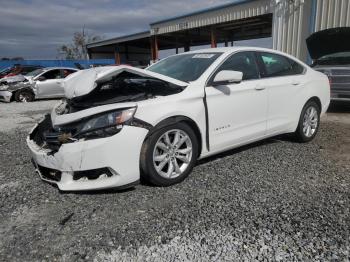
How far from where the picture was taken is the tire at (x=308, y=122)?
17.2 ft

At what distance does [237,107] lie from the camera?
4.16 metres

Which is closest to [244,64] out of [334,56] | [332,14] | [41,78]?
[334,56]

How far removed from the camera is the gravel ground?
8.13ft

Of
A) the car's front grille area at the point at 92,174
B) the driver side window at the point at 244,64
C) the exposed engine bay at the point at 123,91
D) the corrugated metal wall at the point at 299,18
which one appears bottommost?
the car's front grille area at the point at 92,174

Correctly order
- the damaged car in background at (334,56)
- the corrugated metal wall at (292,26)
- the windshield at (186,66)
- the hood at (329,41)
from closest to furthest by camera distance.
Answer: the windshield at (186,66), the damaged car in background at (334,56), the hood at (329,41), the corrugated metal wall at (292,26)

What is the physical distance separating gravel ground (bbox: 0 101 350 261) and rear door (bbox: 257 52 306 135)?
27.0 inches

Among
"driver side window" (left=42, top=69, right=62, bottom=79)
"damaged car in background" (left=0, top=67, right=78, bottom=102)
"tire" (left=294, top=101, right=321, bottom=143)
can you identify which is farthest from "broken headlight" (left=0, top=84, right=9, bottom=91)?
"tire" (left=294, top=101, right=321, bottom=143)

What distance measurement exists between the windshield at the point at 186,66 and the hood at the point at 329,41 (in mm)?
6686

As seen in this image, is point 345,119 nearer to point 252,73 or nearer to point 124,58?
point 252,73

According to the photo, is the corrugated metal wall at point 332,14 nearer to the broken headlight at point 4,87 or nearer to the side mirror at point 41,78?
the side mirror at point 41,78

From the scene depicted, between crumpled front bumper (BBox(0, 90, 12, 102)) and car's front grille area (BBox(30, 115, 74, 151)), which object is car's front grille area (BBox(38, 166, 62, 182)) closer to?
car's front grille area (BBox(30, 115, 74, 151))

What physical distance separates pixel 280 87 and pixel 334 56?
5.72 meters

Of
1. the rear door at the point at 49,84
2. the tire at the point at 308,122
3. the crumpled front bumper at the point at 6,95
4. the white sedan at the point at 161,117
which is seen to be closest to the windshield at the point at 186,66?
the white sedan at the point at 161,117

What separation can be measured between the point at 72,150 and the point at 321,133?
475cm
